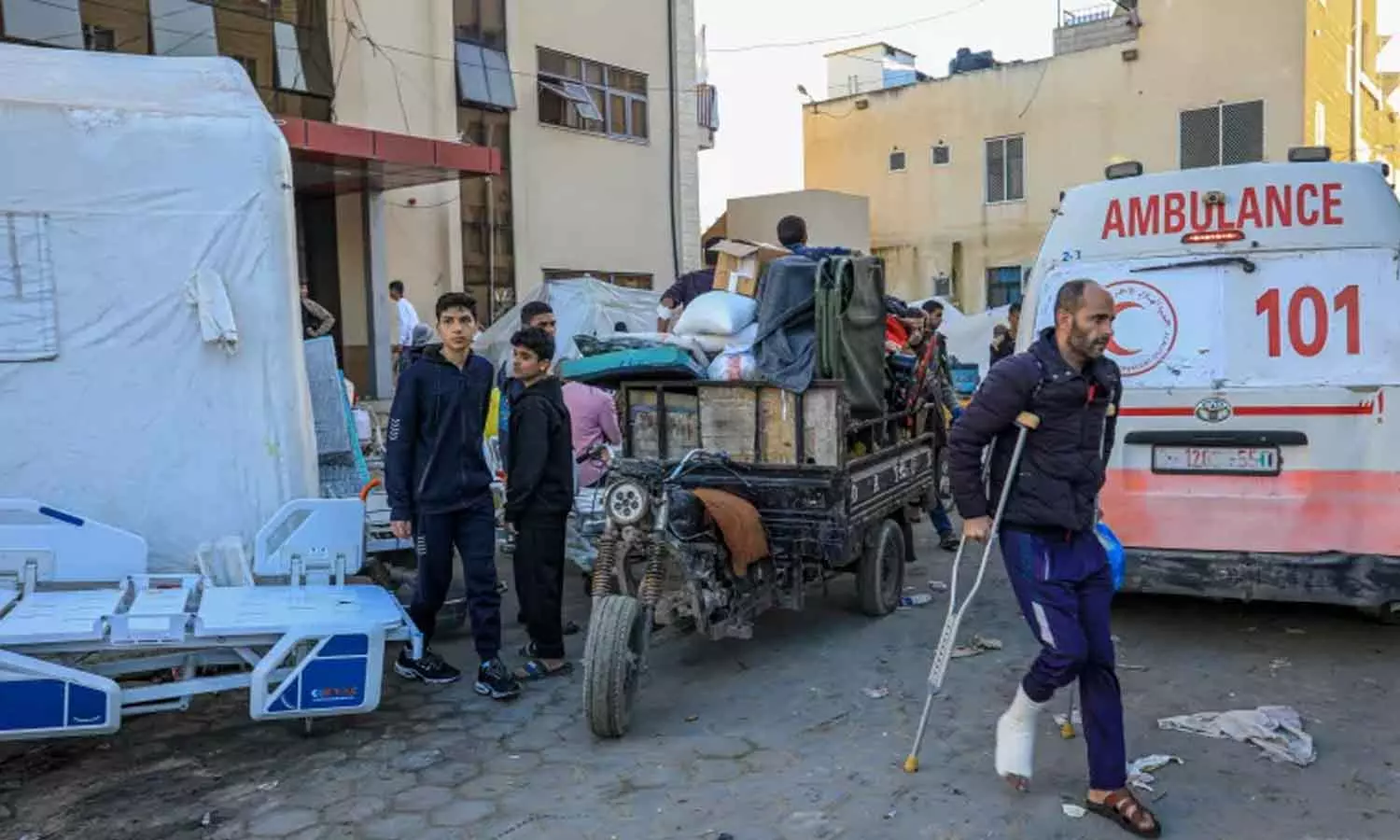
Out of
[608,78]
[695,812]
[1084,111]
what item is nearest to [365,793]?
[695,812]

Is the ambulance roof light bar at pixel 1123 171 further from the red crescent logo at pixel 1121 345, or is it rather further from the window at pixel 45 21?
the window at pixel 45 21

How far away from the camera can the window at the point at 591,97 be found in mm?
17828

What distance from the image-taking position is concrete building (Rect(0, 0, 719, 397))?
1305cm

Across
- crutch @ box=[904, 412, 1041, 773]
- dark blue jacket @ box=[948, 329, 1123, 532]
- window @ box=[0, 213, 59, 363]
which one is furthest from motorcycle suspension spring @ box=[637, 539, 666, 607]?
window @ box=[0, 213, 59, 363]

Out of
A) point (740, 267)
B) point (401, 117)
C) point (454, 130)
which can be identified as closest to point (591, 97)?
point (454, 130)

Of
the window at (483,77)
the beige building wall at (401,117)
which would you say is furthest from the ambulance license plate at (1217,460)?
the window at (483,77)

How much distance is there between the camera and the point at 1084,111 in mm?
26922

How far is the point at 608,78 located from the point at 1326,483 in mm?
15759

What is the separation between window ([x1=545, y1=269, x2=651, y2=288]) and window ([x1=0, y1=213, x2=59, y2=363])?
1239 cm

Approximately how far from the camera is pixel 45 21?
1202 cm

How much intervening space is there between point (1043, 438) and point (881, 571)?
2944 mm

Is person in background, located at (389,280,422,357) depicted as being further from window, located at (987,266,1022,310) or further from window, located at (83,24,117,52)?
window, located at (987,266,1022,310)

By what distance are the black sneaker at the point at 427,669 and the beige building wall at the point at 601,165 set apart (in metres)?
12.0

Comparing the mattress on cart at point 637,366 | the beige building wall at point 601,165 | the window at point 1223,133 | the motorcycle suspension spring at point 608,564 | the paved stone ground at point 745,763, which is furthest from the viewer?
the window at point 1223,133
